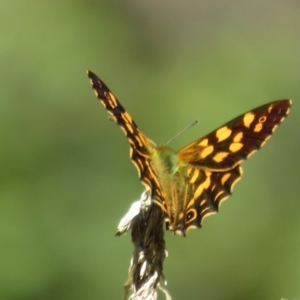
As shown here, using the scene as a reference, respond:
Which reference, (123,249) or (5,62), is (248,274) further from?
(5,62)

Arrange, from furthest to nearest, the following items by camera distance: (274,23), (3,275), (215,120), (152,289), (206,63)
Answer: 1. (274,23)
2. (206,63)
3. (215,120)
4. (3,275)
5. (152,289)

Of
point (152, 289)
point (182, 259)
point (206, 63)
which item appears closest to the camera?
point (152, 289)

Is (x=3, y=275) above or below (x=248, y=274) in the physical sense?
above

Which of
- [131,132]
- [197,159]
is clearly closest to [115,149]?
[197,159]

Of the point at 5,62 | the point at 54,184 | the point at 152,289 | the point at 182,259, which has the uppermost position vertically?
the point at 5,62

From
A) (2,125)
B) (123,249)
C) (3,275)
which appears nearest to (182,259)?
(123,249)

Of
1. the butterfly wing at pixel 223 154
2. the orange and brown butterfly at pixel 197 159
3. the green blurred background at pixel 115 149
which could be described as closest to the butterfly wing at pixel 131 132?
the orange and brown butterfly at pixel 197 159

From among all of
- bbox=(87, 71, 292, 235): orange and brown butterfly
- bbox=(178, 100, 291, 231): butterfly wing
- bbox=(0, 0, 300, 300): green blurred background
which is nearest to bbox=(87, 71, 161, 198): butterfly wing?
bbox=(87, 71, 292, 235): orange and brown butterfly

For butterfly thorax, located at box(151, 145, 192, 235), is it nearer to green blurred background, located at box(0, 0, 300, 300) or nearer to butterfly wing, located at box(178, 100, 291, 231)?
butterfly wing, located at box(178, 100, 291, 231)
